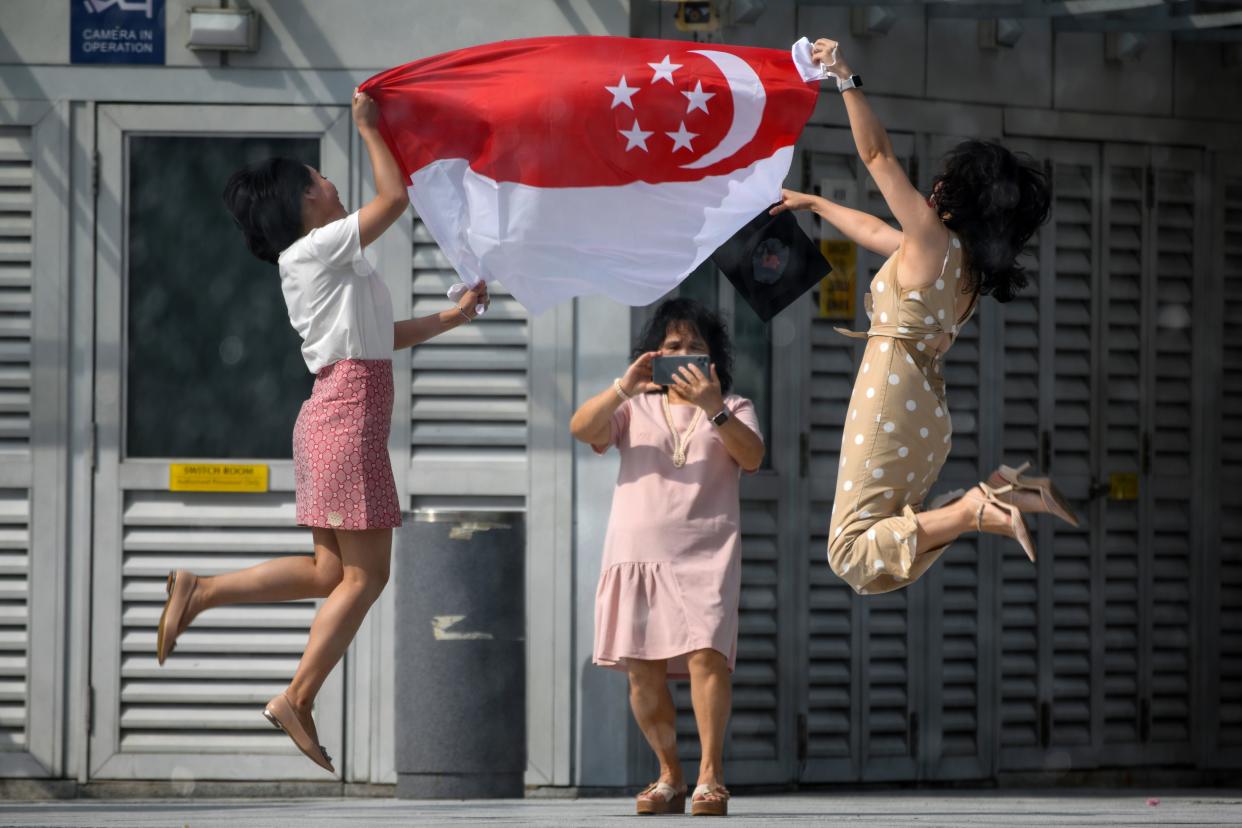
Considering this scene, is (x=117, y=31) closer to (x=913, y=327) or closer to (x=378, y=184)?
(x=378, y=184)

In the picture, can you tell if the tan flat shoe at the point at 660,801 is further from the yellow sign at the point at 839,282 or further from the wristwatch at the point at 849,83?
the yellow sign at the point at 839,282

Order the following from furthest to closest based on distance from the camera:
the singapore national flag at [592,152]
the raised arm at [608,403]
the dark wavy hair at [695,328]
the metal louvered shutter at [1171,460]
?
1. the metal louvered shutter at [1171,460]
2. the dark wavy hair at [695,328]
3. the raised arm at [608,403]
4. the singapore national flag at [592,152]

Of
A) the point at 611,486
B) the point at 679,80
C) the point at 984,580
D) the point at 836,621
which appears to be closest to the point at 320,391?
the point at 679,80

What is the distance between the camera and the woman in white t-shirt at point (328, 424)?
18.9 feet

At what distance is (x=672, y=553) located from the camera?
283 inches

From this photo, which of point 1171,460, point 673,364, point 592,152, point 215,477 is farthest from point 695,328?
point 1171,460

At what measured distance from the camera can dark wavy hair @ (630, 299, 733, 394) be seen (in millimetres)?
7367

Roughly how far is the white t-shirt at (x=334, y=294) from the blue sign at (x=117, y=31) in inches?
134

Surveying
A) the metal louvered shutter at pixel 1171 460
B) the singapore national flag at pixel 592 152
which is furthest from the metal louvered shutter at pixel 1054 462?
the singapore national flag at pixel 592 152

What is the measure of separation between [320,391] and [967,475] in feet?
15.0

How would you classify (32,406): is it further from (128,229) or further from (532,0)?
(532,0)

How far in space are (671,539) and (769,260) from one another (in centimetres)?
120

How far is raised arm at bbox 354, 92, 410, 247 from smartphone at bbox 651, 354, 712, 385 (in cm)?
138

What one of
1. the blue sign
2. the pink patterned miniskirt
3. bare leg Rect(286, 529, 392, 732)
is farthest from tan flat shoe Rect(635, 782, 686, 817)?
the blue sign
